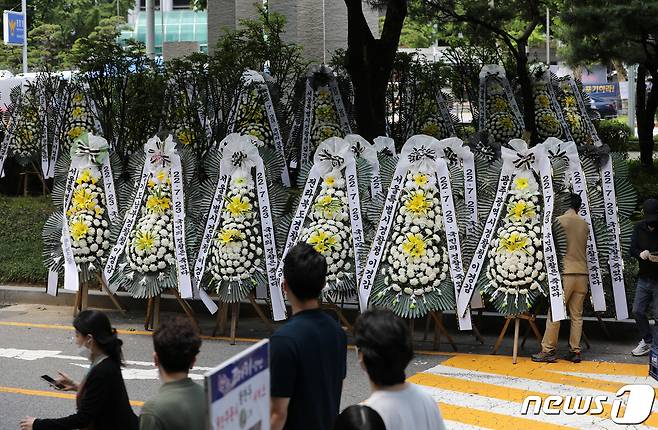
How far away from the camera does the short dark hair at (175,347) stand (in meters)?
4.62

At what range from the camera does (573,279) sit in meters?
10.5

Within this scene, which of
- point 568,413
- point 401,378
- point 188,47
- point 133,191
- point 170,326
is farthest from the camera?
point 188,47

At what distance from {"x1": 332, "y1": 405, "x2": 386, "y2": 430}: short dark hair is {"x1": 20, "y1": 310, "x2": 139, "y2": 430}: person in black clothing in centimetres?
148

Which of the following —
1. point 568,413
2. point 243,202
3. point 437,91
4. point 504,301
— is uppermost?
point 437,91

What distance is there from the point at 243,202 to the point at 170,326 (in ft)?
23.1

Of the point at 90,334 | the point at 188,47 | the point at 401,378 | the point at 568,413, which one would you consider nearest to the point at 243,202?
the point at 568,413

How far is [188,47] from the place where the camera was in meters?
23.0

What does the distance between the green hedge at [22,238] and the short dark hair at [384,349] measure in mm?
10855

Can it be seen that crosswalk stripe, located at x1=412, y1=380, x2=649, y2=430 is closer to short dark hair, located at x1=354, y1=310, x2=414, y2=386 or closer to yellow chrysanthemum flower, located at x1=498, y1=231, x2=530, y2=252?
yellow chrysanthemum flower, located at x1=498, y1=231, x2=530, y2=252

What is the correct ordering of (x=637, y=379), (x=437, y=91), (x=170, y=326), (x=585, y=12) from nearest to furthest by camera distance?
1. (x=170, y=326)
2. (x=637, y=379)
3. (x=585, y=12)
4. (x=437, y=91)

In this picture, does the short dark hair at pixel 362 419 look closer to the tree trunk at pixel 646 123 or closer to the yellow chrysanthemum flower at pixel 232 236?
the yellow chrysanthemum flower at pixel 232 236

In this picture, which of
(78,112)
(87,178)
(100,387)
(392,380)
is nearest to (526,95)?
(78,112)

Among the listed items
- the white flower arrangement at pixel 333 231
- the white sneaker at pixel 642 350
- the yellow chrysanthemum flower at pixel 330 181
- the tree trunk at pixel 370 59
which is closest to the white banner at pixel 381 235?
the white flower arrangement at pixel 333 231

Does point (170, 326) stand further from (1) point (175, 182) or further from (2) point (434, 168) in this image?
(1) point (175, 182)
